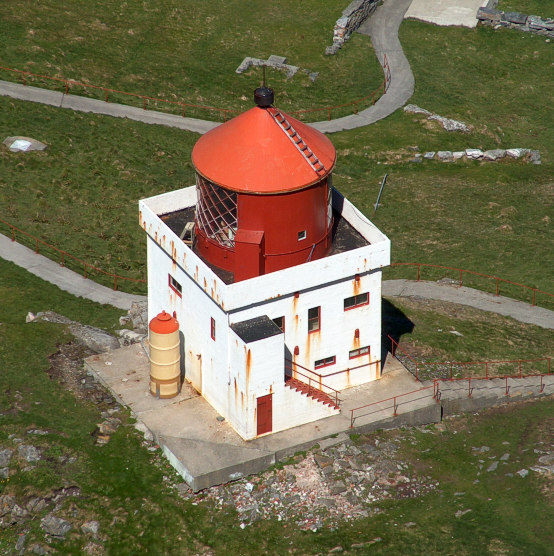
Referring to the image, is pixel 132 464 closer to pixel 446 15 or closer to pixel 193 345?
pixel 193 345

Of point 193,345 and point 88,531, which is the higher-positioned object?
point 193,345

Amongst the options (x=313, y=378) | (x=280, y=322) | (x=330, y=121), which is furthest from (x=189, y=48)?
(x=280, y=322)

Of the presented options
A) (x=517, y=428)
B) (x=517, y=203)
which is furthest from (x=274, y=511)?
(x=517, y=203)

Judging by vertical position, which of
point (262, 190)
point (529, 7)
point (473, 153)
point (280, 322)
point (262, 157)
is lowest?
point (473, 153)

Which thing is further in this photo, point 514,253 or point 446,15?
point 446,15

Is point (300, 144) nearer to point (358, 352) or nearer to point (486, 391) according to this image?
point (358, 352)
